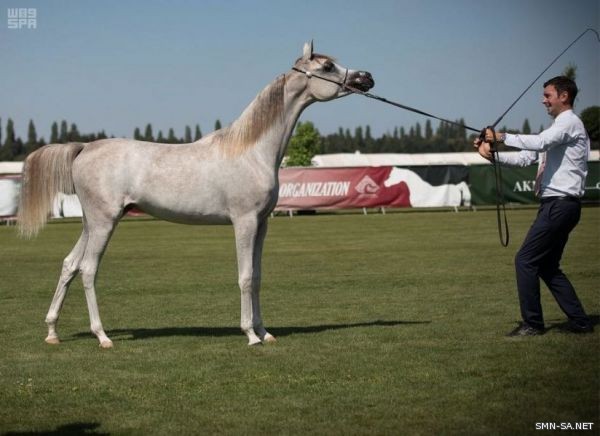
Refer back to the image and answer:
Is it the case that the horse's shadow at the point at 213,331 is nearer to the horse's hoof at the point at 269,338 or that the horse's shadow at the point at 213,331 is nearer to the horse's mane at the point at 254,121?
the horse's hoof at the point at 269,338

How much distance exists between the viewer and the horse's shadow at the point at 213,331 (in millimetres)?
9570

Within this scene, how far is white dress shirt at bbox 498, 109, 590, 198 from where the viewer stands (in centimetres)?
830

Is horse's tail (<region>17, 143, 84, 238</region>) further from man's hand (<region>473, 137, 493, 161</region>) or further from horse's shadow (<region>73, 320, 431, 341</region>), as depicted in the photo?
man's hand (<region>473, 137, 493, 161</region>)

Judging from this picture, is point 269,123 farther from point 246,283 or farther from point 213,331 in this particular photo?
point 213,331

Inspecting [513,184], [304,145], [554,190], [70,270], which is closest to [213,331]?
[70,270]

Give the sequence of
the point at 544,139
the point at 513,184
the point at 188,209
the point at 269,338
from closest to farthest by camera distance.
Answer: the point at 544,139, the point at 269,338, the point at 188,209, the point at 513,184

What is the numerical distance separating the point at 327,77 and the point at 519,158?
2350mm

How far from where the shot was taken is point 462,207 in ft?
140

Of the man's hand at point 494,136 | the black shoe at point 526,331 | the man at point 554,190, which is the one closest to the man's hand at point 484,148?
the man at point 554,190

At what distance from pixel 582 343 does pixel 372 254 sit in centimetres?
1173

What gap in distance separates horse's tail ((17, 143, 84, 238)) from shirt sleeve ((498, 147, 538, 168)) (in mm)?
4888

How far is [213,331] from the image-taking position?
9828mm

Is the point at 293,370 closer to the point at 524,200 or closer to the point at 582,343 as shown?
the point at 582,343

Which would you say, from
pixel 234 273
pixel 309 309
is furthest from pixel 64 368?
pixel 234 273
